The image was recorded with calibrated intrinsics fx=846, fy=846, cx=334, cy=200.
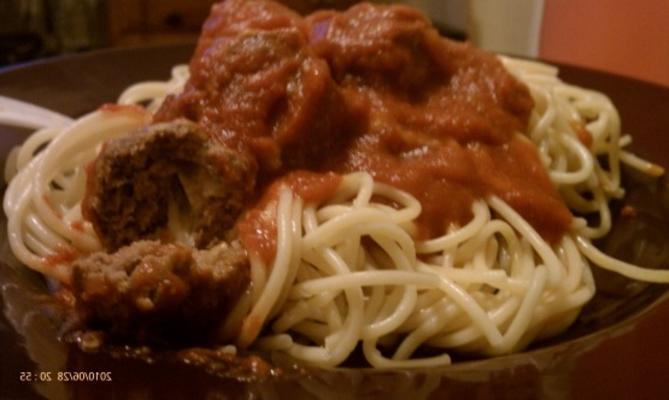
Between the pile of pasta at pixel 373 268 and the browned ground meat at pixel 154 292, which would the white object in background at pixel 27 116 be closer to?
the pile of pasta at pixel 373 268

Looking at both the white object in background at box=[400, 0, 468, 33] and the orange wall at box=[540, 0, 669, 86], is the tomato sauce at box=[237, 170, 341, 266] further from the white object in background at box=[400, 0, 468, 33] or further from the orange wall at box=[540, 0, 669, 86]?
the white object in background at box=[400, 0, 468, 33]

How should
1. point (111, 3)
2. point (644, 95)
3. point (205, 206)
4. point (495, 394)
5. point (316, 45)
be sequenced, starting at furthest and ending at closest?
1. point (111, 3)
2. point (644, 95)
3. point (316, 45)
4. point (205, 206)
5. point (495, 394)

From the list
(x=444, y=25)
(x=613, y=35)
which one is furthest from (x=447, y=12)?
(x=613, y=35)

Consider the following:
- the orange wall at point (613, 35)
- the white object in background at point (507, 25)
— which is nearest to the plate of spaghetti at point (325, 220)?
the orange wall at point (613, 35)

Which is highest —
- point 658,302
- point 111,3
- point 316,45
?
point 316,45

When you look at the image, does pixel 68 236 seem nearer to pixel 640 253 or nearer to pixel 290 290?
pixel 290 290

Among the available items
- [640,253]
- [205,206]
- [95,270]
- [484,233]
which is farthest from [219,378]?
[640,253]
